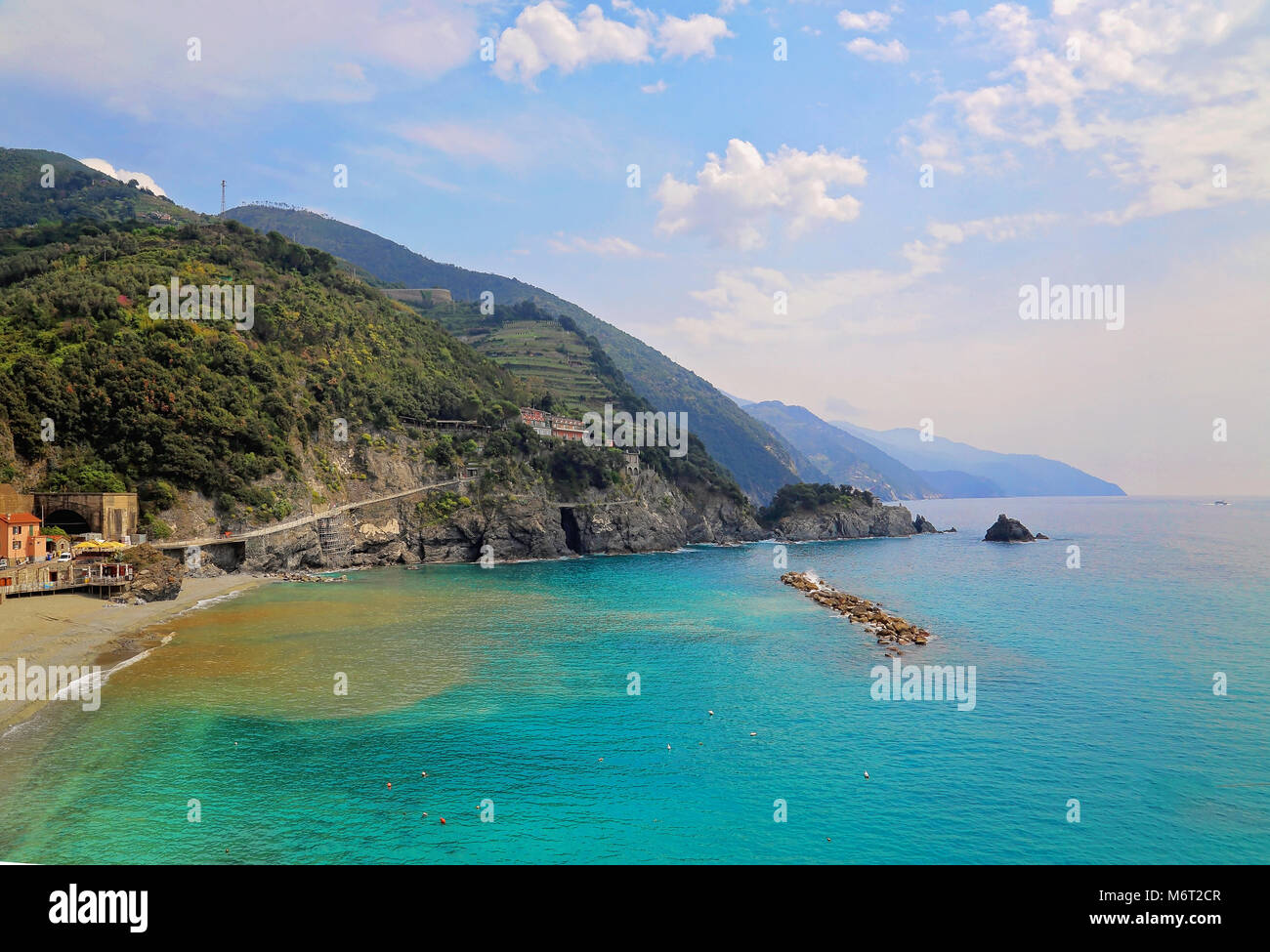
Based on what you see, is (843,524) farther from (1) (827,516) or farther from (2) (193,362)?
(2) (193,362)

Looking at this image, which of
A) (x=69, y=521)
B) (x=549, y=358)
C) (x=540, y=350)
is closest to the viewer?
(x=69, y=521)

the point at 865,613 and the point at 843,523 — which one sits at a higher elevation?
the point at 843,523

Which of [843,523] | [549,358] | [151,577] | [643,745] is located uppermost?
[549,358]

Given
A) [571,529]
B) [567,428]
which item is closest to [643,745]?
[571,529]

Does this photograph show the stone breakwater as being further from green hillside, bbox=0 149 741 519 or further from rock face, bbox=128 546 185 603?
rock face, bbox=128 546 185 603

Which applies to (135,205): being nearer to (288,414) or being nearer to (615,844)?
(288,414)
